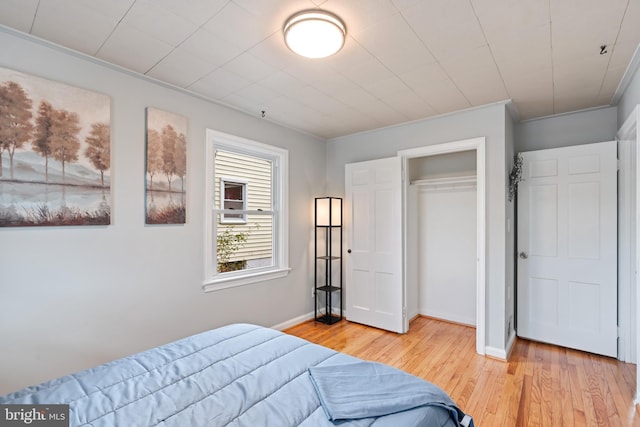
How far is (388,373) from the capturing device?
4.85 feet

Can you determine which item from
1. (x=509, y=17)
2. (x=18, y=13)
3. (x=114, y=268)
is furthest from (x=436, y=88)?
(x=114, y=268)

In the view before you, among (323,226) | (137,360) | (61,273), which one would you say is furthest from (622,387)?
(61,273)

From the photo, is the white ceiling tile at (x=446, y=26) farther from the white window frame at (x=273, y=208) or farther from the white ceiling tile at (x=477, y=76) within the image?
the white window frame at (x=273, y=208)

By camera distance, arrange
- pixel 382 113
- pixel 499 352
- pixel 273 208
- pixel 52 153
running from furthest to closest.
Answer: pixel 273 208 → pixel 382 113 → pixel 499 352 → pixel 52 153

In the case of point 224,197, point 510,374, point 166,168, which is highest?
point 166,168

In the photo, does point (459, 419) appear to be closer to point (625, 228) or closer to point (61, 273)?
point (61, 273)

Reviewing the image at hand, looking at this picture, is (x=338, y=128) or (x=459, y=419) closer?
(x=459, y=419)

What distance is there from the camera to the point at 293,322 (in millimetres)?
3852

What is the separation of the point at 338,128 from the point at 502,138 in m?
1.78

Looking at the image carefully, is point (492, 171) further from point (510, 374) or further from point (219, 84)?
point (219, 84)

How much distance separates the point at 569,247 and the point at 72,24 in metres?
4.46

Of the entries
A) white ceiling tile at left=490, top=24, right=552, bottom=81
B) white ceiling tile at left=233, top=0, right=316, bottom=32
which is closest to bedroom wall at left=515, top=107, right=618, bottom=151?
white ceiling tile at left=490, top=24, right=552, bottom=81

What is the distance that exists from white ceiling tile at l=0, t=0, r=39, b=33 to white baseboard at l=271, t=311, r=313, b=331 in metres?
Answer: 3.19

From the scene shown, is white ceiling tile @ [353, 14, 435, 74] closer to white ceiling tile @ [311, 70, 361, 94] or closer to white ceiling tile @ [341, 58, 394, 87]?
white ceiling tile @ [341, 58, 394, 87]
